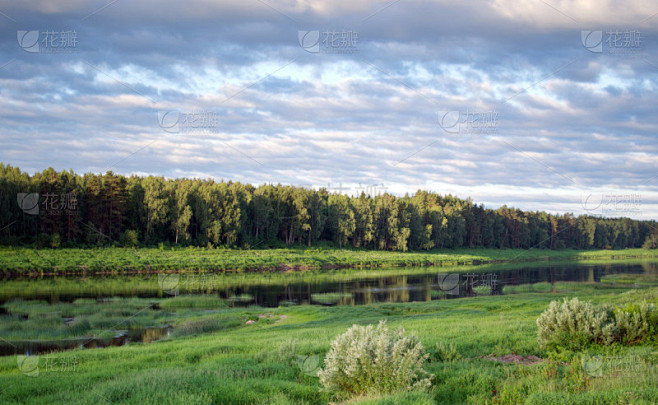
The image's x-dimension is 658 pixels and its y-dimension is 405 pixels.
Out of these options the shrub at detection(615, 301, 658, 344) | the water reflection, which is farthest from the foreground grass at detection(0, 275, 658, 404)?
the water reflection

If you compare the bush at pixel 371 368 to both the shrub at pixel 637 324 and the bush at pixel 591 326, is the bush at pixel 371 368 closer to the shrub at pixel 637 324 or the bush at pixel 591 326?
the bush at pixel 591 326

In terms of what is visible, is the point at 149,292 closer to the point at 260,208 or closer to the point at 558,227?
the point at 260,208

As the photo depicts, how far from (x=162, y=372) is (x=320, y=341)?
20.3 ft

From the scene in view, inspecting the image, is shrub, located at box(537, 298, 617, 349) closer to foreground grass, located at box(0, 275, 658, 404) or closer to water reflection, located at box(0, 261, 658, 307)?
foreground grass, located at box(0, 275, 658, 404)

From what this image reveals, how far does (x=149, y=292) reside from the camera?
4159 cm

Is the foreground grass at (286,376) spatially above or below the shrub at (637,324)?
below

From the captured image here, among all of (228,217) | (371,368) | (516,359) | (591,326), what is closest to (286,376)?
(371,368)

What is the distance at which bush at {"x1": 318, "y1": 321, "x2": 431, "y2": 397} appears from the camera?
942cm

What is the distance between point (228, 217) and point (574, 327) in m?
75.4

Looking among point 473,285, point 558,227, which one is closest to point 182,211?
point 473,285

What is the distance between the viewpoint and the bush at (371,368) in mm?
9422

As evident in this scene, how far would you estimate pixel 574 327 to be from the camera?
48.0 ft

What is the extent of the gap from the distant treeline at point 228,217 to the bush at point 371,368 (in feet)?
210

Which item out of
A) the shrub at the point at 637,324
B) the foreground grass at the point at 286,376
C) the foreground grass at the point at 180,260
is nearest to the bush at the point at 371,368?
the foreground grass at the point at 286,376
